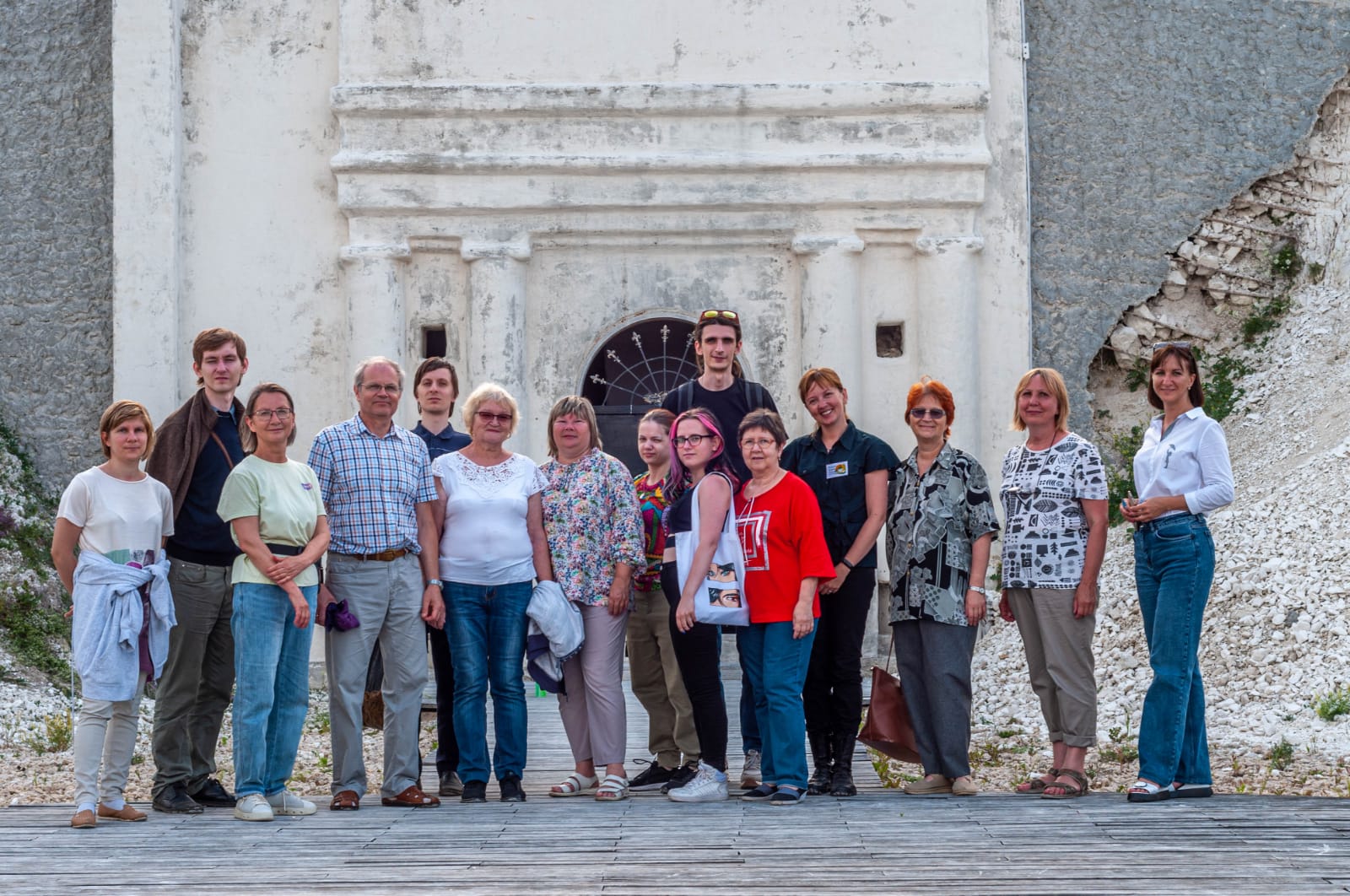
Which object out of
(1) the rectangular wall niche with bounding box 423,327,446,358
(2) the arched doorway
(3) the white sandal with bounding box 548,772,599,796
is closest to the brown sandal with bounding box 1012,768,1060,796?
(3) the white sandal with bounding box 548,772,599,796

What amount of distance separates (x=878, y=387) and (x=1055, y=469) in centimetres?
590

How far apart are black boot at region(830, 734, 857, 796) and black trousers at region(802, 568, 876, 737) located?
0.14 feet

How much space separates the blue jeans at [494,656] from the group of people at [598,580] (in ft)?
0.04

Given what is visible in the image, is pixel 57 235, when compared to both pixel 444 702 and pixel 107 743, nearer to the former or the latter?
pixel 444 702

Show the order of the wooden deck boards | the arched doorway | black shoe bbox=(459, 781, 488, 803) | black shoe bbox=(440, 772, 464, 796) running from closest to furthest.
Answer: the wooden deck boards → black shoe bbox=(459, 781, 488, 803) → black shoe bbox=(440, 772, 464, 796) → the arched doorway

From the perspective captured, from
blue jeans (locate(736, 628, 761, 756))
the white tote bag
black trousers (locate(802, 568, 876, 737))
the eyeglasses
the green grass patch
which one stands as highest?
A: the eyeglasses

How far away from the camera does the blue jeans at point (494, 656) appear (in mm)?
6336

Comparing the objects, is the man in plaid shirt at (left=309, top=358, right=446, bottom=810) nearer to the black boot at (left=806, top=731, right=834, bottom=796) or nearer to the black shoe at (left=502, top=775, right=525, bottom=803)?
the black shoe at (left=502, top=775, right=525, bottom=803)

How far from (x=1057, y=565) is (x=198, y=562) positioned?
143 inches

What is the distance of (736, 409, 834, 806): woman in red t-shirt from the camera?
20.0ft

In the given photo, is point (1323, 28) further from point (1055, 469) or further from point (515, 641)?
point (515, 641)

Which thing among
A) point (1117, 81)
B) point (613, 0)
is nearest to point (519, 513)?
point (613, 0)

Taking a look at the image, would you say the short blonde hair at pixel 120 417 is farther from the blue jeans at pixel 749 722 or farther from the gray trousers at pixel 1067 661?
the gray trousers at pixel 1067 661

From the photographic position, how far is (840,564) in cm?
643
